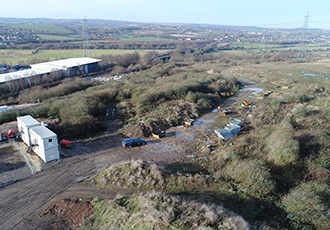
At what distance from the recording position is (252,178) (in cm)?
1146

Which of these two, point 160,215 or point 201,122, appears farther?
point 201,122

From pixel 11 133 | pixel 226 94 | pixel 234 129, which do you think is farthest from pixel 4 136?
pixel 226 94

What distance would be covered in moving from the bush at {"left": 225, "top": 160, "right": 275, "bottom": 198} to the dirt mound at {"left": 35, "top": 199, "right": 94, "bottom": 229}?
8.05 metres

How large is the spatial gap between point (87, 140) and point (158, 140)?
20.5ft

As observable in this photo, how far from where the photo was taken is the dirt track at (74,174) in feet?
34.0

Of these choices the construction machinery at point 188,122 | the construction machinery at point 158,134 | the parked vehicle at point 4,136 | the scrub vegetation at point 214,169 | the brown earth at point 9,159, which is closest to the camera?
the scrub vegetation at point 214,169

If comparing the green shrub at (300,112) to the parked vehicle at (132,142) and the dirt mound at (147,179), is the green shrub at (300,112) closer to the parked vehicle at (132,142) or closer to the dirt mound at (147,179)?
the dirt mound at (147,179)

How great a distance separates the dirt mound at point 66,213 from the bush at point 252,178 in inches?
317

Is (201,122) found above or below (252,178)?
below

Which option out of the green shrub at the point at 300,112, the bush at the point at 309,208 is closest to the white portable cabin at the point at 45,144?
the bush at the point at 309,208

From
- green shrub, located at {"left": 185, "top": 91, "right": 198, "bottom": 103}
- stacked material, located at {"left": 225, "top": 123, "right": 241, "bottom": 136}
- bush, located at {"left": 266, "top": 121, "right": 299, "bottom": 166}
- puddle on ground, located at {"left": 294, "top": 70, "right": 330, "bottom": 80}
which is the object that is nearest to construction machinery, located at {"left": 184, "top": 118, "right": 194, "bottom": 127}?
stacked material, located at {"left": 225, "top": 123, "right": 241, "bottom": 136}

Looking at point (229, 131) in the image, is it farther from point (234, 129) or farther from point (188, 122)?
point (188, 122)

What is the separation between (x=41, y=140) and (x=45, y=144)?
372 mm

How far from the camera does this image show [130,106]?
87.7ft
